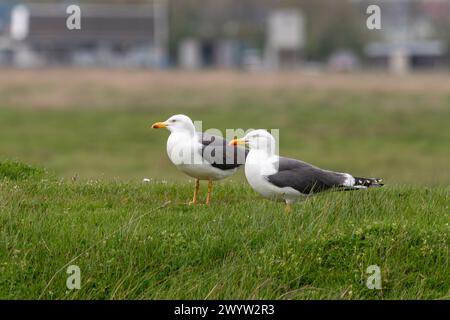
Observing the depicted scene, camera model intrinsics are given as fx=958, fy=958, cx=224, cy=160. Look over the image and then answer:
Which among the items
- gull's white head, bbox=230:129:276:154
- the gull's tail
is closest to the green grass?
the gull's tail

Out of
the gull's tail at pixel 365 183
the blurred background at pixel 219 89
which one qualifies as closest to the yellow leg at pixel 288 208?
the gull's tail at pixel 365 183

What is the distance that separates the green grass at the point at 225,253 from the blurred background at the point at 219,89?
3.65m

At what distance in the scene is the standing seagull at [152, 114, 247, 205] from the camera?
11.8 m

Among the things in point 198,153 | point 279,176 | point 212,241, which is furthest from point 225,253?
point 198,153

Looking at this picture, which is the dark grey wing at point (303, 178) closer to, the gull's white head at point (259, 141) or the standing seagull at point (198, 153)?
the gull's white head at point (259, 141)

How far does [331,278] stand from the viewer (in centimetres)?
980

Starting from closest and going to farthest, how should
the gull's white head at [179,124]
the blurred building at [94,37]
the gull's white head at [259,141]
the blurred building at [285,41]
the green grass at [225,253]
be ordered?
1. the green grass at [225,253]
2. the gull's white head at [259,141]
3. the gull's white head at [179,124]
4. the blurred building at [94,37]
5. the blurred building at [285,41]

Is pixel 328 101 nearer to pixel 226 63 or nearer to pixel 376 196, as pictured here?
pixel 376 196

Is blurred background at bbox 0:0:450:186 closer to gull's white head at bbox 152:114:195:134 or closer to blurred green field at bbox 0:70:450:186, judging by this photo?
blurred green field at bbox 0:70:450:186

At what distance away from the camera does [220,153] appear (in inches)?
467

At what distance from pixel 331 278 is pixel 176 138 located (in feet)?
10.0

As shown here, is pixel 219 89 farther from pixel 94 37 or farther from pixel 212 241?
pixel 94 37

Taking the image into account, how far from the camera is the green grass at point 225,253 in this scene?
962 cm
